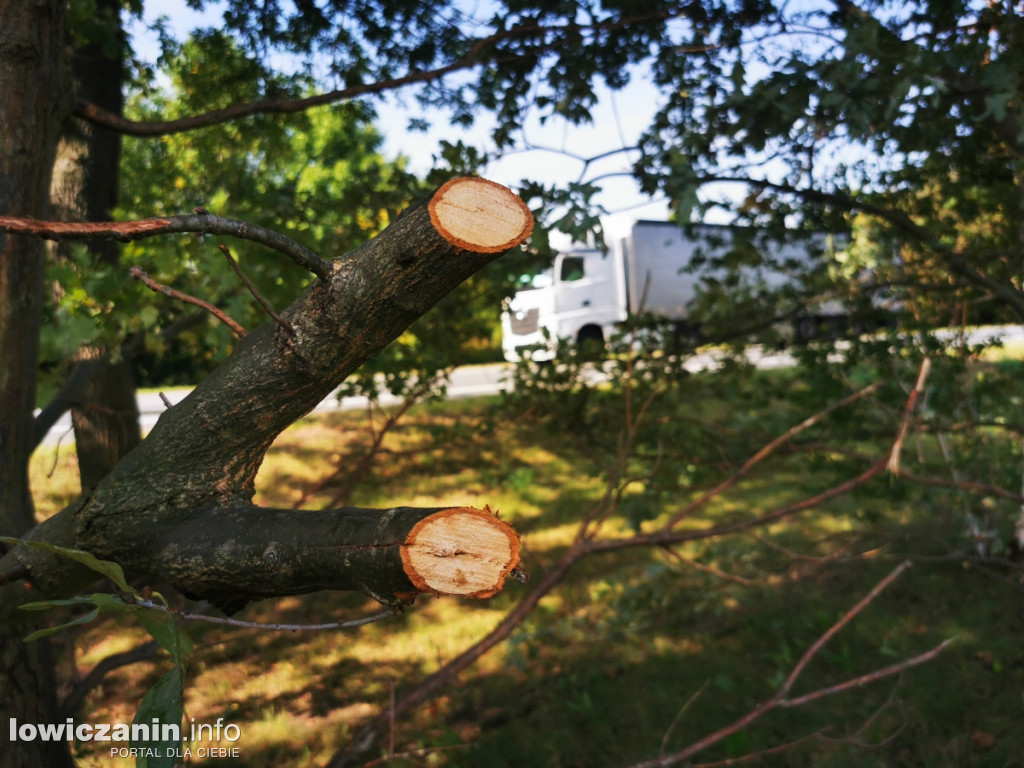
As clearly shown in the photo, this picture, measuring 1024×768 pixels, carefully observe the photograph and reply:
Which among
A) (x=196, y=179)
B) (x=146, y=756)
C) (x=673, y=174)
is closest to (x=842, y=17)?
(x=673, y=174)

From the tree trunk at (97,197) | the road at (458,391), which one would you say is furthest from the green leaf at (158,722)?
the road at (458,391)

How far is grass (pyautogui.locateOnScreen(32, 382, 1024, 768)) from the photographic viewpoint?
13.3ft

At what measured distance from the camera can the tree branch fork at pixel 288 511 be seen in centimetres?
121

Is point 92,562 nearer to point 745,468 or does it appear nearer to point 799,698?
point 799,698

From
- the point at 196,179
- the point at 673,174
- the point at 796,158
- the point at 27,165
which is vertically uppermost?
the point at 196,179

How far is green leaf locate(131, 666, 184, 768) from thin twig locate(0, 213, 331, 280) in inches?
24.6

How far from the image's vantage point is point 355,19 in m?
4.54

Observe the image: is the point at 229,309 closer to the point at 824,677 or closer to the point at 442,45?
the point at 442,45

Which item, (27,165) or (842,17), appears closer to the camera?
(27,165)

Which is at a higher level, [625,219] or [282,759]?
[625,219]

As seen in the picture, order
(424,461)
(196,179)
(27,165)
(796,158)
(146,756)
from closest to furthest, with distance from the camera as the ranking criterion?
(146,756), (27,165), (796,158), (196,179), (424,461)

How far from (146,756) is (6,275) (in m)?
1.52

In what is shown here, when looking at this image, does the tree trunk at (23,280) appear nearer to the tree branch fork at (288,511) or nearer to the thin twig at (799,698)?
the tree branch fork at (288,511)

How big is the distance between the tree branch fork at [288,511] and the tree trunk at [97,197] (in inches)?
90.1
